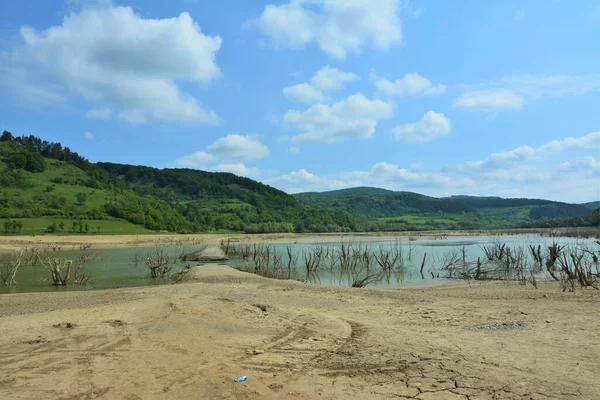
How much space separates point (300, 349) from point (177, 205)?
365 feet

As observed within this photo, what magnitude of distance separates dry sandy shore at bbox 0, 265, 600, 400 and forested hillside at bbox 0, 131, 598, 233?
54896 millimetres

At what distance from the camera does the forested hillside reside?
232ft

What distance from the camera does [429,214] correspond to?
160m

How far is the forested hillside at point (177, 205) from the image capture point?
70750mm

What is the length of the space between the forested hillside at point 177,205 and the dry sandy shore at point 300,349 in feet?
180

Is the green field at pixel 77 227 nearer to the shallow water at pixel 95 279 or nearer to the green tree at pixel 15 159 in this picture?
the green tree at pixel 15 159

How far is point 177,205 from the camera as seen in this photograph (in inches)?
4478

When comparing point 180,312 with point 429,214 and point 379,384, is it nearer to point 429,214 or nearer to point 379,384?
point 379,384

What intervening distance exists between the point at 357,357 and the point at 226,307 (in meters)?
5.07

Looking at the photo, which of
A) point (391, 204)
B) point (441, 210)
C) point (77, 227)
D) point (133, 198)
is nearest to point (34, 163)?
point (133, 198)

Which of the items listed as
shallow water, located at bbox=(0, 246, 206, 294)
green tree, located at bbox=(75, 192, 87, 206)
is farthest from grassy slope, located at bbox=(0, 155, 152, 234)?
shallow water, located at bbox=(0, 246, 206, 294)

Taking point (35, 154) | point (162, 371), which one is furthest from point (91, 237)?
point (162, 371)

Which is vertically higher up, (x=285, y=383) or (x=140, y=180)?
(x=140, y=180)

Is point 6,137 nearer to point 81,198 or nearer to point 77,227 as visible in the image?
point 81,198
